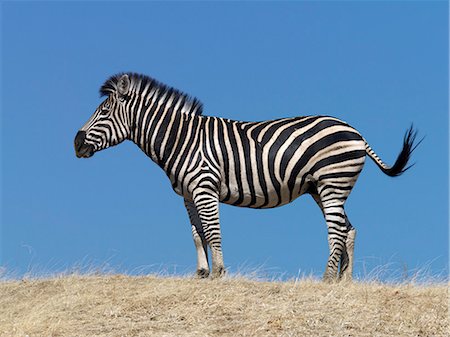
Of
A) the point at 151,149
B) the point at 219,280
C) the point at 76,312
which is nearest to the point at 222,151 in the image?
the point at 151,149

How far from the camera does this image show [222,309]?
1192 cm

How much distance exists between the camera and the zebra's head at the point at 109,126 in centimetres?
1566

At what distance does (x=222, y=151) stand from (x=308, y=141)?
1761 mm

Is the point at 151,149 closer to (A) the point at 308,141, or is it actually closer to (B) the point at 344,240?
(A) the point at 308,141

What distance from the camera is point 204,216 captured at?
14219 millimetres

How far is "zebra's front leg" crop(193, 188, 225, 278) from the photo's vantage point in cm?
1421

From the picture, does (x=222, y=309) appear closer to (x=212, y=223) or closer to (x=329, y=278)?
(x=212, y=223)

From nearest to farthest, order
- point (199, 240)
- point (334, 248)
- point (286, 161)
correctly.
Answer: point (334, 248) < point (286, 161) < point (199, 240)

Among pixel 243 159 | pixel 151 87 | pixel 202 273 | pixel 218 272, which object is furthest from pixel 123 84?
pixel 218 272

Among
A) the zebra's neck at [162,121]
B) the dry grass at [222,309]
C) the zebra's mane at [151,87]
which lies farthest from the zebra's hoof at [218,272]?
the zebra's mane at [151,87]

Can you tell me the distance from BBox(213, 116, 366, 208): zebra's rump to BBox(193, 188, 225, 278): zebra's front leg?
51 centimetres

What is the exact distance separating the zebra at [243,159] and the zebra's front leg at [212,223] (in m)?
0.02

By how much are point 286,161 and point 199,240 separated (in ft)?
8.00

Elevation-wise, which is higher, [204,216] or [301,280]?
[204,216]
